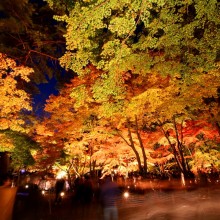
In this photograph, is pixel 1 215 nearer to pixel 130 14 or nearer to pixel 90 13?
pixel 90 13

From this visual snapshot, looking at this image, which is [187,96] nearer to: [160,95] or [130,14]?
[160,95]

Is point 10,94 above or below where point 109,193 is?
above

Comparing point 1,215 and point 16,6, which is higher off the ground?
point 16,6

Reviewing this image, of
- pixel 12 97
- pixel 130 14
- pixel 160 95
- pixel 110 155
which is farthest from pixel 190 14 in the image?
pixel 110 155

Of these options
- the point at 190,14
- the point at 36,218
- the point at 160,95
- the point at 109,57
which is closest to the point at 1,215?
the point at 36,218

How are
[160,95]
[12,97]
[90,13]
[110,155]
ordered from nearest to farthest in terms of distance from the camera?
[90,13] → [12,97] → [160,95] → [110,155]

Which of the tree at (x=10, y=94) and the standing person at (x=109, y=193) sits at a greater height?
the tree at (x=10, y=94)

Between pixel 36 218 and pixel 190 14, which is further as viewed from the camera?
pixel 36 218

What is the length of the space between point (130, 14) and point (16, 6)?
689 cm

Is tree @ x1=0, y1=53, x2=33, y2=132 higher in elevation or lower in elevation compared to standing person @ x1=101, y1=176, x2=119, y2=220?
higher

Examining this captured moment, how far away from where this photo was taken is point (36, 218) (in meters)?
10.4

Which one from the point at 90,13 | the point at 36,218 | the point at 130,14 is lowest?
the point at 36,218

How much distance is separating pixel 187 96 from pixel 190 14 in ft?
23.6

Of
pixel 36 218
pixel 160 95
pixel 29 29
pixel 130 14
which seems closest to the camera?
pixel 130 14
